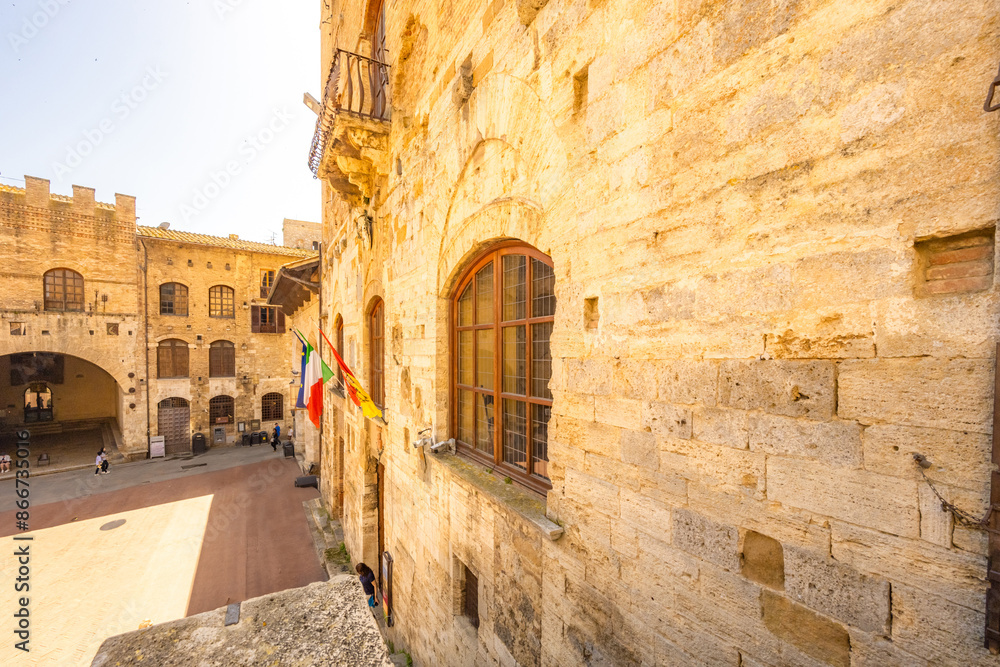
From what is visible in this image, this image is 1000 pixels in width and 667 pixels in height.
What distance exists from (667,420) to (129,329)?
22.3m

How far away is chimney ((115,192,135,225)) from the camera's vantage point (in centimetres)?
1752

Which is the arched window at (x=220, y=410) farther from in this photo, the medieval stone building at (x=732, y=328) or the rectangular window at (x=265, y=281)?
the medieval stone building at (x=732, y=328)

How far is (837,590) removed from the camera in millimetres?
1615

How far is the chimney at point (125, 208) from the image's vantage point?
1752 cm

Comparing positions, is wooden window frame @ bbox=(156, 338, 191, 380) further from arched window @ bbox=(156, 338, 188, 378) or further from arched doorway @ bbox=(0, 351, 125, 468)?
arched doorway @ bbox=(0, 351, 125, 468)

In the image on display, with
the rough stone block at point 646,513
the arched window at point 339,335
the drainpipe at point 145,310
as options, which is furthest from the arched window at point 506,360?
the drainpipe at point 145,310

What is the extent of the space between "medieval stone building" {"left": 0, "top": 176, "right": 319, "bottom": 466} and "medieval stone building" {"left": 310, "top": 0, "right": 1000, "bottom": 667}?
65.5 ft

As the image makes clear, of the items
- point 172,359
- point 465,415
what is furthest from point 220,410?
point 465,415

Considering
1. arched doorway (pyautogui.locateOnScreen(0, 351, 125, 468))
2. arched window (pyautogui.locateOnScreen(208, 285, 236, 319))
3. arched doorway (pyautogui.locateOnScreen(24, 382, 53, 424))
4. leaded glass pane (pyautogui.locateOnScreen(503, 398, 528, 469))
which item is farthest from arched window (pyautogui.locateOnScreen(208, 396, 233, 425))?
leaded glass pane (pyautogui.locateOnScreen(503, 398, 528, 469))

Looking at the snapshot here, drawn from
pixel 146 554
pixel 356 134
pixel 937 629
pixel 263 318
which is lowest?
pixel 146 554

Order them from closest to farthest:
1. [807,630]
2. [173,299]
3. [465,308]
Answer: [807,630]
[465,308]
[173,299]

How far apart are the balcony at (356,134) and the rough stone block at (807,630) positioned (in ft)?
19.8

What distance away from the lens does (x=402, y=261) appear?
5.72 meters

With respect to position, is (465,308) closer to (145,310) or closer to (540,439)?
(540,439)
